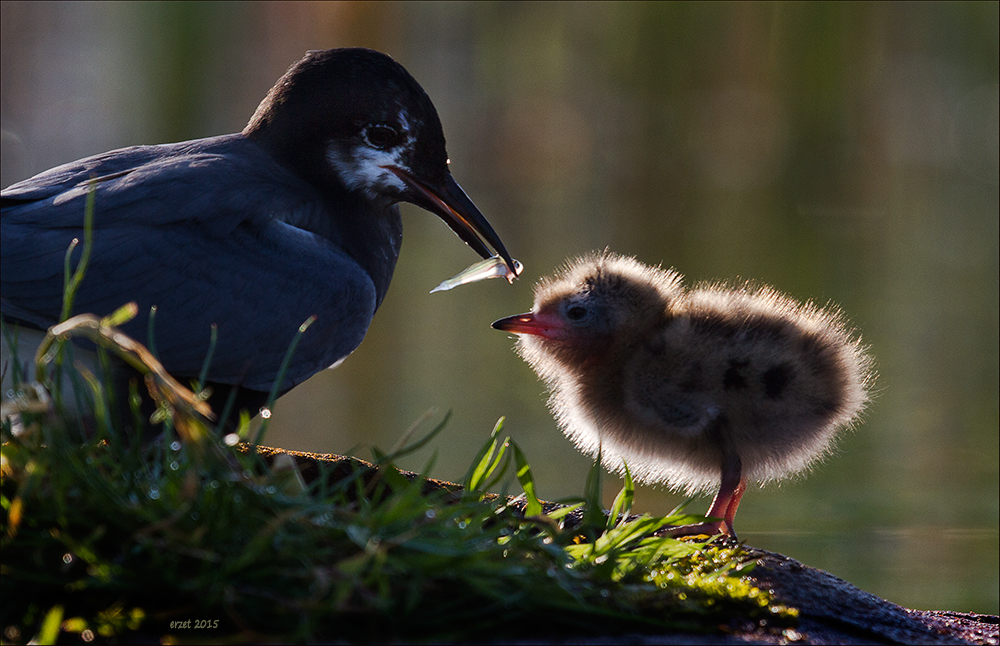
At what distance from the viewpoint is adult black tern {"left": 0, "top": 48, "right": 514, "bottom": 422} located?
3.13 meters

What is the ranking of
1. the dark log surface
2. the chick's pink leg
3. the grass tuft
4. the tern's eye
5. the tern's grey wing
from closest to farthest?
1. the grass tuft
2. the dark log surface
3. the tern's grey wing
4. the chick's pink leg
5. the tern's eye

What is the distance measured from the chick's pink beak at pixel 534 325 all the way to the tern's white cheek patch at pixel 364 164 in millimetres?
645

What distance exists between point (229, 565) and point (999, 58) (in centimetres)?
2246

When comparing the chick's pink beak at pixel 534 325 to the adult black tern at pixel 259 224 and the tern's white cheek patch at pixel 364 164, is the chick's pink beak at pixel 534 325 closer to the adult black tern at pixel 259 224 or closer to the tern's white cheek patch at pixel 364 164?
the adult black tern at pixel 259 224

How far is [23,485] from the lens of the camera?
6.61ft

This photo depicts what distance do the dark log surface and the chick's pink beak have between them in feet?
4.04

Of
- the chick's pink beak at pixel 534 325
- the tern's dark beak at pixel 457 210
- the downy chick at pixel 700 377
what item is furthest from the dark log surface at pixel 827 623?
the tern's dark beak at pixel 457 210

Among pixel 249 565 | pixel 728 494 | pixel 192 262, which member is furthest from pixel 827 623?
pixel 192 262

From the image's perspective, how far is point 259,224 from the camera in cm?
341

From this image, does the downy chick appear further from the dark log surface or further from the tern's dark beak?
the dark log surface

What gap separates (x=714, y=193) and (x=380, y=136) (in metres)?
20.0

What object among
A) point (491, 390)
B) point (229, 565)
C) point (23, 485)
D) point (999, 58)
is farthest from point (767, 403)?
point (999, 58)

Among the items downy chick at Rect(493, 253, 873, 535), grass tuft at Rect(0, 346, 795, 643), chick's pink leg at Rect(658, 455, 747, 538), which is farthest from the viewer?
downy chick at Rect(493, 253, 873, 535)

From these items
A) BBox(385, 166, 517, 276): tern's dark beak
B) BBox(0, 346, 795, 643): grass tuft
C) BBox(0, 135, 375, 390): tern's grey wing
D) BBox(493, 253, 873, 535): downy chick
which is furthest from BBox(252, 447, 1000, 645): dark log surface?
BBox(385, 166, 517, 276): tern's dark beak
